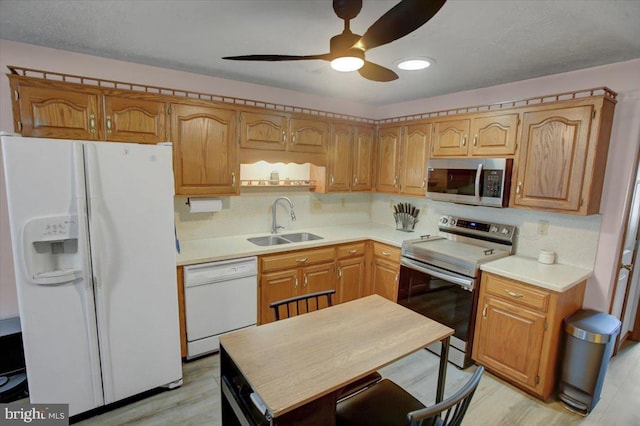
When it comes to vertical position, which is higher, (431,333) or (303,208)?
(303,208)

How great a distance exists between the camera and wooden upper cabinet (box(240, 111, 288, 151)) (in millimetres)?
2840

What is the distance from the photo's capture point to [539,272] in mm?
2326

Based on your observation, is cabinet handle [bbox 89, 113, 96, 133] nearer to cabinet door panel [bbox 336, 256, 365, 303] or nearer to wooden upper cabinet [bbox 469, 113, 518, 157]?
cabinet door panel [bbox 336, 256, 365, 303]

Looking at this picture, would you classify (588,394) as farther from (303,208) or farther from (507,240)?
(303,208)

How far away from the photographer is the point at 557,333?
219cm

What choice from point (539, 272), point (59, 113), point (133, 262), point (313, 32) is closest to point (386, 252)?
point (539, 272)

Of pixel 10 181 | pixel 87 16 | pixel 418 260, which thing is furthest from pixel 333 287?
pixel 87 16

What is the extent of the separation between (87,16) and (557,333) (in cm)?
362

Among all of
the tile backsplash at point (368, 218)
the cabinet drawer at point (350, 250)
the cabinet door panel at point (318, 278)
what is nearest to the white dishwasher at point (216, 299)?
the cabinet door panel at point (318, 278)

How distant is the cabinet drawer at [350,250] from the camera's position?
3240 millimetres

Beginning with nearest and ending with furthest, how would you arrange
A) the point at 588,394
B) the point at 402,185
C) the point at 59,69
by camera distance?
the point at 588,394, the point at 59,69, the point at 402,185

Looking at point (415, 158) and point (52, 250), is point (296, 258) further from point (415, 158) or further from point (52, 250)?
point (52, 250)

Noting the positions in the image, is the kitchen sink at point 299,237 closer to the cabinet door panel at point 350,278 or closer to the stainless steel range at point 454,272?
the cabinet door panel at point 350,278

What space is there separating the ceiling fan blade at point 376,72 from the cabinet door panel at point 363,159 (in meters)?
1.68
